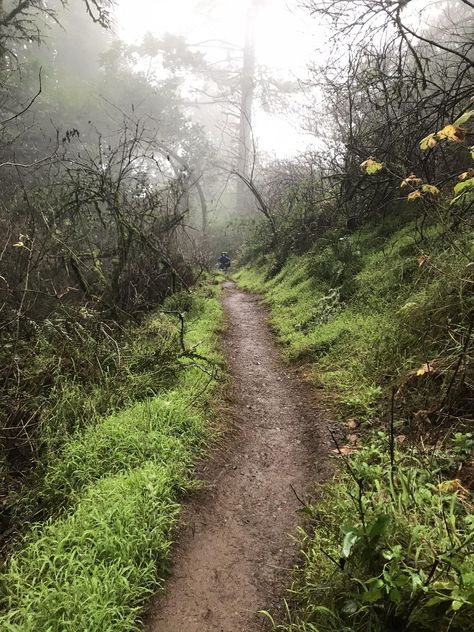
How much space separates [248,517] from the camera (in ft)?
10.8

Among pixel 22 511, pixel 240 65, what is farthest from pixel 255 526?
pixel 240 65

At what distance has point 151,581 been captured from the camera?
2666 mm

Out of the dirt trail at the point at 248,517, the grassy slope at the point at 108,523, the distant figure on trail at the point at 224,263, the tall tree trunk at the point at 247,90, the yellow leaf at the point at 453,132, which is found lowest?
the dirt trail at the point at 248,517

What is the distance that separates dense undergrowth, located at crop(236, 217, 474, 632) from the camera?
2.00m

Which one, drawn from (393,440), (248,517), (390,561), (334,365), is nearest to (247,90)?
(334,365)

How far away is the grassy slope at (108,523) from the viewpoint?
2.44 metres

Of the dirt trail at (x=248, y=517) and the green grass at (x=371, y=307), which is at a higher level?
the green grass at (x=371, y=307)

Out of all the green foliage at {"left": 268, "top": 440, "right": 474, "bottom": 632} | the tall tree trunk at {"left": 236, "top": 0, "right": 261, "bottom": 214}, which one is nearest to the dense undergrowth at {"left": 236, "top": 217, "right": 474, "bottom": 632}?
the green foliage at {"left": 268, "top": 440, "right": 474, "bottom": 632}

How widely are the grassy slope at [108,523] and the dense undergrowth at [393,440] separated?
3.41ft

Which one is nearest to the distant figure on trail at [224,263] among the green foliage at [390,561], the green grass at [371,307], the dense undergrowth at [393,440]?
the green grass at [371,307]

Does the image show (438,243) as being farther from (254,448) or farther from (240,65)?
(240,65)

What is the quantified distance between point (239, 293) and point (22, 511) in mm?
9147

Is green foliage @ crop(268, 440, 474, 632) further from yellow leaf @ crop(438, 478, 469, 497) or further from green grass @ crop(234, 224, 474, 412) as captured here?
green grass @ crop(234, 224, 474, 412)

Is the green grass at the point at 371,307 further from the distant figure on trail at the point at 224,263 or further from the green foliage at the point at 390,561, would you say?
the distant figure on trail at the point at 224,263
